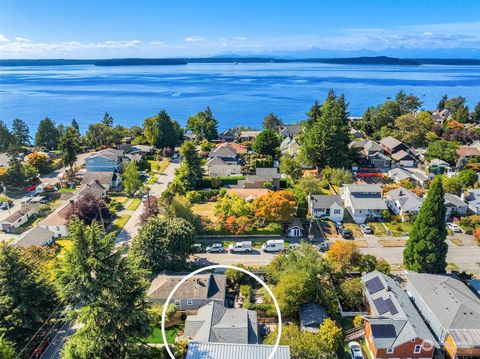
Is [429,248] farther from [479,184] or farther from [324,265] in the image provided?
[479,184]

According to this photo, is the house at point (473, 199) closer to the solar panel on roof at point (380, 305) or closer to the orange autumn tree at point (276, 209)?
the orange autumn tree at point (276, 209)

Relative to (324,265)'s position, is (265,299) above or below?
below

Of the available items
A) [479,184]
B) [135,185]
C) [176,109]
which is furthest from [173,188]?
[176,109]

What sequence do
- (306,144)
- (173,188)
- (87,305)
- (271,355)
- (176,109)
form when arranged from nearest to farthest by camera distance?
(87,305), (271,355), (173,188), (306,144), (176,109)

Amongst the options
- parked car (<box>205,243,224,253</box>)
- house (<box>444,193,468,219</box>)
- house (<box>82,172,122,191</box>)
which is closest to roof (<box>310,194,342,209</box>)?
house (<box>444,193,468,219</box>)

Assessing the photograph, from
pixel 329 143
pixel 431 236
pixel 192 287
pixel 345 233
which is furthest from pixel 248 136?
pixel 192 287

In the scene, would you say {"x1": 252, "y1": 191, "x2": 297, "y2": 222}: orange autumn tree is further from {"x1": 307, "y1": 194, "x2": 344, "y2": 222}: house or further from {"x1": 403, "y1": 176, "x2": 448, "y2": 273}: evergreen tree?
{"x1": 403, "y1": 176, "x2": 448, "y2": 273}: evergreen tree

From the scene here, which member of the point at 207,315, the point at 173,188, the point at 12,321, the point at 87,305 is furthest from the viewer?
the point at 173,188

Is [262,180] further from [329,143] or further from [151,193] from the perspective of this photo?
[151,193]

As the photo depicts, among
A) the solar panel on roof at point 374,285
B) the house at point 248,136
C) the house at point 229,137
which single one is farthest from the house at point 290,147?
the solar panel on roof at point 374,285
